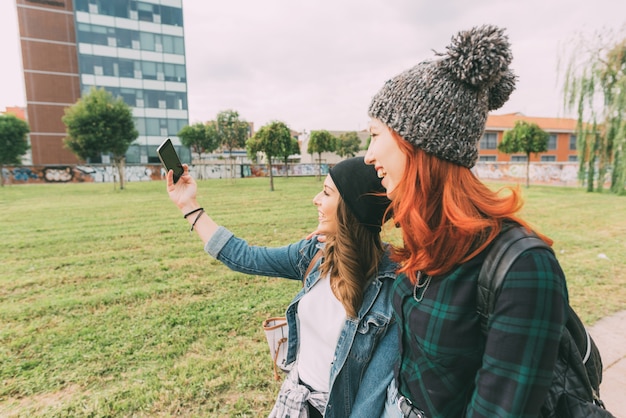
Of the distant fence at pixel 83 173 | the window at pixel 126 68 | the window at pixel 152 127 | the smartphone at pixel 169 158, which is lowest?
the distant fence at pixel 83 173

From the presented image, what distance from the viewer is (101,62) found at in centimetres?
3644

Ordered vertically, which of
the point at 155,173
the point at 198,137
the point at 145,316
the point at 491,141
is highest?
the point at 198,137

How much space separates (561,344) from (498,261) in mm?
279

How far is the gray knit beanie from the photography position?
92 cm

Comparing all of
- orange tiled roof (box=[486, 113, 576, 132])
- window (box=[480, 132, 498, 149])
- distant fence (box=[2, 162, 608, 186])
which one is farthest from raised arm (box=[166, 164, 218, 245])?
window (box=[480, 132, 498, 149])

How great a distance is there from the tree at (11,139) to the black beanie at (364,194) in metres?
35.9

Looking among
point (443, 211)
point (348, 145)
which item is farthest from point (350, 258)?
point (348, 145)

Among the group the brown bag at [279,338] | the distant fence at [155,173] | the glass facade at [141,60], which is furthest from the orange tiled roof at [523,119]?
the brown bag at [279,338]

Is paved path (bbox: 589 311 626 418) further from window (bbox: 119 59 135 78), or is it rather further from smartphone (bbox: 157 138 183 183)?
window (bbox: 119 59 135 78)

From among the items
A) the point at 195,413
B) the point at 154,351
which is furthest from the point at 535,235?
the point at 154,351

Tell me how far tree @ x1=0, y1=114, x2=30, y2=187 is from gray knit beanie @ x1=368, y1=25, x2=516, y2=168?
36.3 metres

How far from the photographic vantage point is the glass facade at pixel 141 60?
3616 centimetres

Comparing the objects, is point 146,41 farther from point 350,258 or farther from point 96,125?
point 350,258

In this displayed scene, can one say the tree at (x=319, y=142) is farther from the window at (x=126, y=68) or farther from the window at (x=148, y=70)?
the window at (x=126, y=68)
